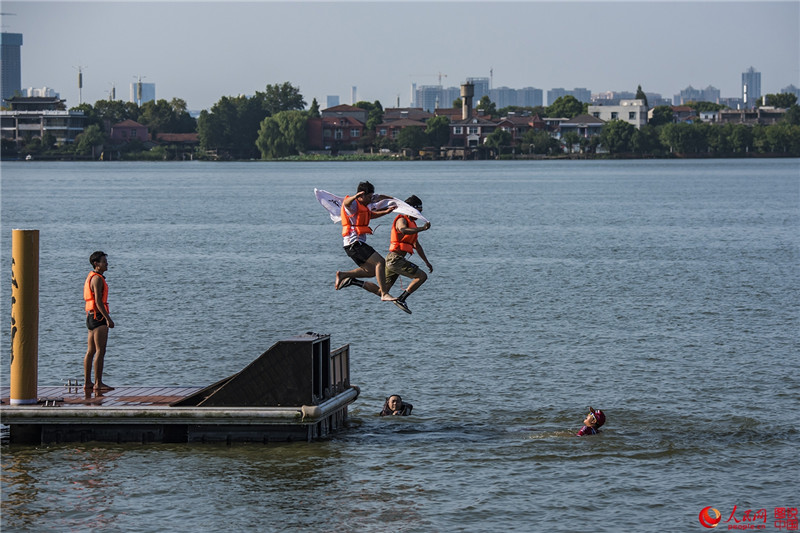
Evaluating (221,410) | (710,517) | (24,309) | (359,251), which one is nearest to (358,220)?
(359,251)

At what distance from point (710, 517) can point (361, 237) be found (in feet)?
24.9

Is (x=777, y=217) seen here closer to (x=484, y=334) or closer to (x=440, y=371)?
(x=484, y=334)

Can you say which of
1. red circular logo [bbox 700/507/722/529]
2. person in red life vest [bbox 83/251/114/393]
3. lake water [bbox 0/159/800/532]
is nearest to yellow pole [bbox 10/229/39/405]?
person in red life vest [bbox 83/251/114/393]

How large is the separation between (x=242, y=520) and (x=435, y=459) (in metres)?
4.34

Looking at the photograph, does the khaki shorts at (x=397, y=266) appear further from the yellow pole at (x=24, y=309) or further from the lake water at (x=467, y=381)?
the yellow pole at (x=24, y=309)

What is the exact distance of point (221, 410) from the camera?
68.1 feet

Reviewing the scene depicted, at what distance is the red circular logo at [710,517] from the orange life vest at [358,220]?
288 inches

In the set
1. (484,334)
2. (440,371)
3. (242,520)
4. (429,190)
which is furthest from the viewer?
(429,190)

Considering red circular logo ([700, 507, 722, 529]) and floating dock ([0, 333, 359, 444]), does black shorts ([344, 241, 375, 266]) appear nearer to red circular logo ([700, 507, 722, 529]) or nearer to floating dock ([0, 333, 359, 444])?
floating dock ([0, 333, 359, 444])

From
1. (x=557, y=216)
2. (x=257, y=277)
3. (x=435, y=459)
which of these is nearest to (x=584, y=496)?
(x=435, y=459)

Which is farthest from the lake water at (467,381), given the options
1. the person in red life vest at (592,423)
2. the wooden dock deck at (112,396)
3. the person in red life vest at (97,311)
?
the person in red life vest at (97,311)

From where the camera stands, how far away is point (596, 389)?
27.1m

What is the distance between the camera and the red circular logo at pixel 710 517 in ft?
58.7

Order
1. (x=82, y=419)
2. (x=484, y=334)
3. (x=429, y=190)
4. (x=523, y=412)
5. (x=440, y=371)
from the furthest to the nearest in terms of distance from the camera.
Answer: (x=429, y=190) → (x=484, y=334) → (x=440, y=371) → (x=523, y=412) → (x=82, y=419)
